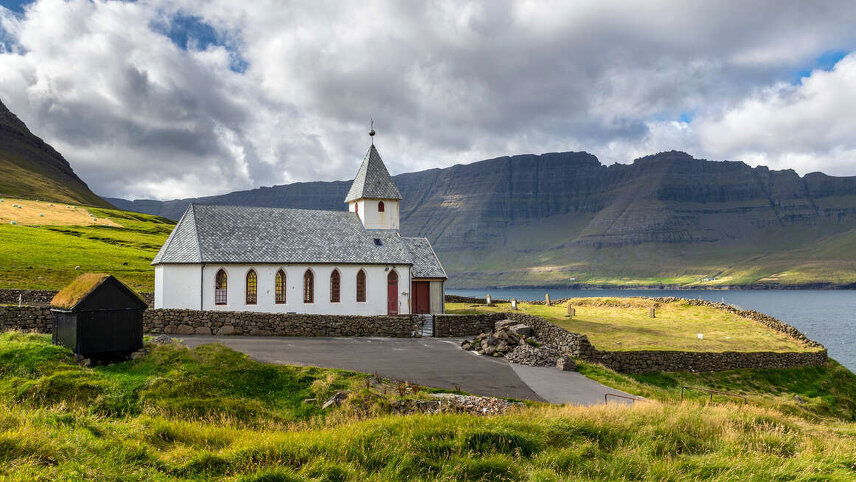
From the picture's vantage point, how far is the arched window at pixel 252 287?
40219mm

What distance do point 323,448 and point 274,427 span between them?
3.10 meters

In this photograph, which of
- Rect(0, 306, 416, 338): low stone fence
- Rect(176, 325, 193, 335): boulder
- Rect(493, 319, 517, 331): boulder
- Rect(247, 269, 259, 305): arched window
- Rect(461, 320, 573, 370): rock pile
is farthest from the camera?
Rect(247, 269, 259, 305): arched window

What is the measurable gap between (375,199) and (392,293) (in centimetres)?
892

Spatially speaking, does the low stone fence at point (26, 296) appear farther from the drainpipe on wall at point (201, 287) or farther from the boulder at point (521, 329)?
the boulder at point (521, 329)

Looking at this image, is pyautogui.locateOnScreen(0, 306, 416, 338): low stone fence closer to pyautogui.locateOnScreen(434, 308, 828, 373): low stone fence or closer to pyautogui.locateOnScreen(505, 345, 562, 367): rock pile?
pyautogui.locateOnScreen(434, 308, 828, 373): low stone fence

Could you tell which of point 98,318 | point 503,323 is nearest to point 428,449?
point 98,318

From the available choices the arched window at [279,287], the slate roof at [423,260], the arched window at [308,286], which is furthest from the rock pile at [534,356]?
the slate roof at [423,260]

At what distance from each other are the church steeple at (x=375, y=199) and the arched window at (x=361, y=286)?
6281 mm

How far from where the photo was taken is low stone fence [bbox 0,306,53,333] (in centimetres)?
2548

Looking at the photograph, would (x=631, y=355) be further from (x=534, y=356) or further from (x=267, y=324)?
(x=267, y=324)

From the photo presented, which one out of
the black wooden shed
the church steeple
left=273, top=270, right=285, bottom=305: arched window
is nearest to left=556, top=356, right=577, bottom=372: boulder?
the black wooden shed

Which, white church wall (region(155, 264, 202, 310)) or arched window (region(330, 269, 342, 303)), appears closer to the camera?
white church wall (region(155, 264, 202, 310))

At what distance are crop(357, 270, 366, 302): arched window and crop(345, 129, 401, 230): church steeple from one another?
6281mm

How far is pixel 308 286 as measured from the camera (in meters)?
42.4
